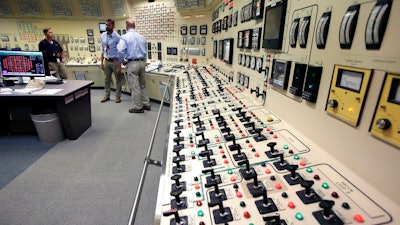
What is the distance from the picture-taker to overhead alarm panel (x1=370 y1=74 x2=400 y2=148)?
67cm

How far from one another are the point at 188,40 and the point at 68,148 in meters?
3.29

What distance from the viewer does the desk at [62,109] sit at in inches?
112

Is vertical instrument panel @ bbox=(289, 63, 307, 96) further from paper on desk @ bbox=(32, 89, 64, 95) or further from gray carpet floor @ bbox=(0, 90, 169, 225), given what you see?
paper on desk @ bbox=(32, 89, 64, 95)

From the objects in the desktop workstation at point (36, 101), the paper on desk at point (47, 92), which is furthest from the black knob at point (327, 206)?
the paper on desk at point (47, 92)

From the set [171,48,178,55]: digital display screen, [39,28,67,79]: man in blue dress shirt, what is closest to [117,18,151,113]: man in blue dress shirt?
[171,48,178,55]: digital display screen

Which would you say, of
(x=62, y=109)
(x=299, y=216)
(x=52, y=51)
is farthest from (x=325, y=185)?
(x=52, y=51)

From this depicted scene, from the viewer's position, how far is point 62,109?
2.81 metres

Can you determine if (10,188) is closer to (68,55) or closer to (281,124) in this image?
(281,124)

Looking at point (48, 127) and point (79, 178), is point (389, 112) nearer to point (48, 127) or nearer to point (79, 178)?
point (79, 178)

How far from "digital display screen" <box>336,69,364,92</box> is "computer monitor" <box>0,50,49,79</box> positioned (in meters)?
3.66

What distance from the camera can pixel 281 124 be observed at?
54.4 inches

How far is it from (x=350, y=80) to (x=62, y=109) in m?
3.16

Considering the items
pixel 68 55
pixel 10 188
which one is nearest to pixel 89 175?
pixel 10 188

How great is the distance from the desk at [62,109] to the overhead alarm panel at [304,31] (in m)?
2.79
